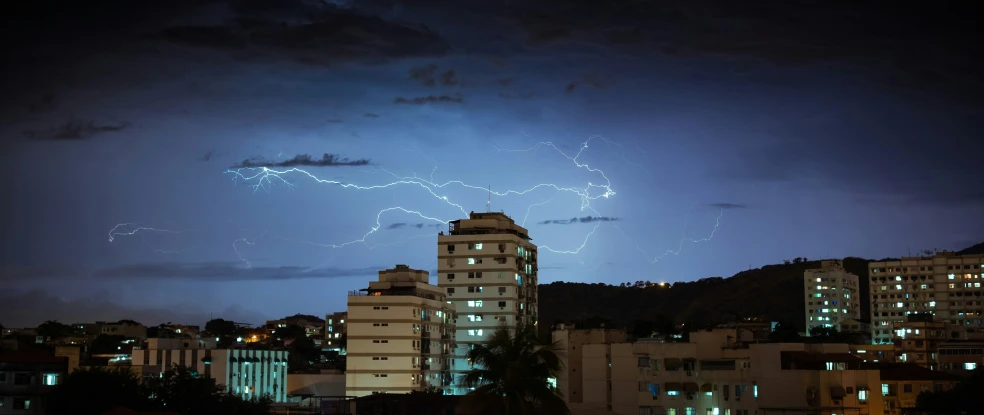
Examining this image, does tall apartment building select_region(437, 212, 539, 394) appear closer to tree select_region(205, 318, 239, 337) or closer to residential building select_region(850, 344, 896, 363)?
residential building select_region(850, 344, 896, 363)

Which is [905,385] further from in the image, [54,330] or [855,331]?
[54,330]

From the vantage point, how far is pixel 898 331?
105 metres

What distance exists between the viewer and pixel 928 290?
137 meters

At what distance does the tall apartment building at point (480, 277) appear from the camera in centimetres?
8744

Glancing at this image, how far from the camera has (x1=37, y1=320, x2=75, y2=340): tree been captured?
404 feet

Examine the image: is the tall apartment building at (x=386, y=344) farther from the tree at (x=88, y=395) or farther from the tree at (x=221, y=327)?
the tree at (x=221, y=327)

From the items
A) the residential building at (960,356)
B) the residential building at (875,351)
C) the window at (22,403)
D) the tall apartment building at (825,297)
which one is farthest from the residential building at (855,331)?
the window at (22,403)

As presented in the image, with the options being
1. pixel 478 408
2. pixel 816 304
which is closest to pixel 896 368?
pixel 478 408

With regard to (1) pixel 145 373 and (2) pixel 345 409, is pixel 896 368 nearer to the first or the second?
(2) pixel 345 409

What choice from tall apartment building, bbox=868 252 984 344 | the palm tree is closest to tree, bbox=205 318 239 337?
tall apartment building, bbox=868 252 984 344

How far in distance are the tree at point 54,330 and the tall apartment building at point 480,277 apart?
5548 cm

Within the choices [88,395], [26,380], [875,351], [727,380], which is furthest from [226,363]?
[875,351]

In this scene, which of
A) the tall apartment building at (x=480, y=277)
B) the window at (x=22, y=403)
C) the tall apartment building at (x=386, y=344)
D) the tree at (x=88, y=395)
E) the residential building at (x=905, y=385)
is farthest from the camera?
the tall apartment building at (x=480, y=277)

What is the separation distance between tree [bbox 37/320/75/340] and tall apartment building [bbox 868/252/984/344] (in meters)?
94.7
